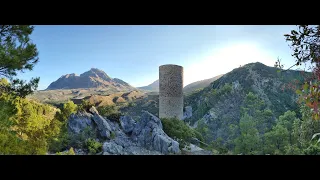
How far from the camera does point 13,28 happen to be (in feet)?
12.0

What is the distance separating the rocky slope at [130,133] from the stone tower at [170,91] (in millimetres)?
3973

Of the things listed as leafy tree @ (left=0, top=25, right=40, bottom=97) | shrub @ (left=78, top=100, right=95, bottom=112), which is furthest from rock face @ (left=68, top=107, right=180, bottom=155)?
leafy tree @ (left=0, top=25, right=40, bottom=97)

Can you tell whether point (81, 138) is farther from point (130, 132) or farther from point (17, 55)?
point (17, 55)

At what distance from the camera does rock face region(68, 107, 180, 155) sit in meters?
4.78

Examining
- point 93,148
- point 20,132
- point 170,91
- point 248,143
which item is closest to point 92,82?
point 170,91

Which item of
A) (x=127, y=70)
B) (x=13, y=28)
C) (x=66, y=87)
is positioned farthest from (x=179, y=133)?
(x=66, y=87)

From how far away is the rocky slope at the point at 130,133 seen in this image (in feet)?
15.6

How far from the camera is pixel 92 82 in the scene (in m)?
9.20

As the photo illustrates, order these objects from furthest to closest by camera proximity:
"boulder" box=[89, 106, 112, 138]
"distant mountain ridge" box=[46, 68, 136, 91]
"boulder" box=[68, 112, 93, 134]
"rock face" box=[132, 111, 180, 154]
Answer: "distant mountain ridge" box=[46, 68, 136, 91]
"boulder" box=[89, 106, 112, 138]
"boulder" box=[68, 112, 93, 134]
"rock face" box=[132, 111, 180, 154]

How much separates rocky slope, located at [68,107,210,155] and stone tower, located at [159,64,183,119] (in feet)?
13.0

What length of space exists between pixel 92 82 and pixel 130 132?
13.5ft

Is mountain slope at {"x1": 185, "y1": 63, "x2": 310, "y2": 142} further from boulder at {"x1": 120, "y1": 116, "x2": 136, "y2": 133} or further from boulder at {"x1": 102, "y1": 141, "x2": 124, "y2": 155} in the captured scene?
boulder at {"x1": 102, "y1": 141, "x2": 124, "y2": 155}

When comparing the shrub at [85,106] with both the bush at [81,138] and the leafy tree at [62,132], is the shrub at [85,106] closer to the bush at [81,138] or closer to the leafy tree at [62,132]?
the leafy tree at [62,132]
